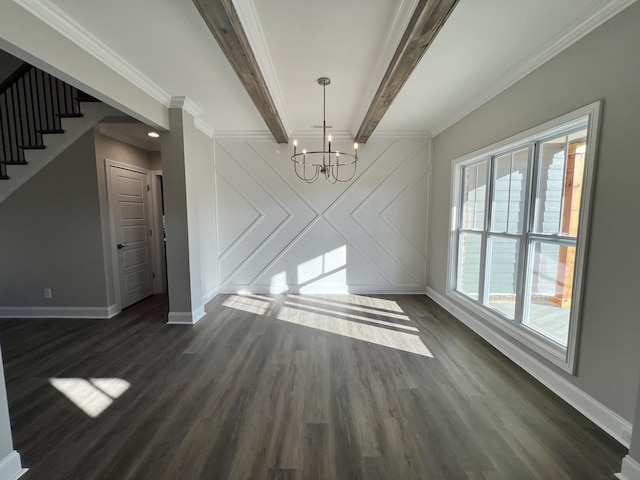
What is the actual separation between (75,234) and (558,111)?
5.39 metres

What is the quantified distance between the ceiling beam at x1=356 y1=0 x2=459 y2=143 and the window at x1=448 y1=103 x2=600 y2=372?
122cm

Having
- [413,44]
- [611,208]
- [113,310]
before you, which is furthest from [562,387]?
[113,310]

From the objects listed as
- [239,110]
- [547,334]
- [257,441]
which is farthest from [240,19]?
[547,334]

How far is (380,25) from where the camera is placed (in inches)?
77.2

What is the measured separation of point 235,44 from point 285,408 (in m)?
2.69

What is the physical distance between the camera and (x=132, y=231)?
13.7ft

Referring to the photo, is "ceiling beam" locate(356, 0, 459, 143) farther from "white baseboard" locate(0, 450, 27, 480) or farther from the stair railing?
the stair railing

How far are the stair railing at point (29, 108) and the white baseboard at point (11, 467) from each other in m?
3.50

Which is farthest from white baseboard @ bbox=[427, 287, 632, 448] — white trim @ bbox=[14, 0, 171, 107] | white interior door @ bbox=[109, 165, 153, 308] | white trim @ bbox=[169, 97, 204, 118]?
white interior door @ bbox=[109, 165, 153, 308]

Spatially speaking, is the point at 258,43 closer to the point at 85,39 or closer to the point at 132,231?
the point at 85,39

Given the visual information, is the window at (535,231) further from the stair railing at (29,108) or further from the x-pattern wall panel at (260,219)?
the stair railing at (29,108)

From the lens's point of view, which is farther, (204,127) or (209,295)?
(209,295)

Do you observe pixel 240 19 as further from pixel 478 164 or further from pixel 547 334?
pixel 547 334

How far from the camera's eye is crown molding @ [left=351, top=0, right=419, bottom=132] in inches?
68.8
